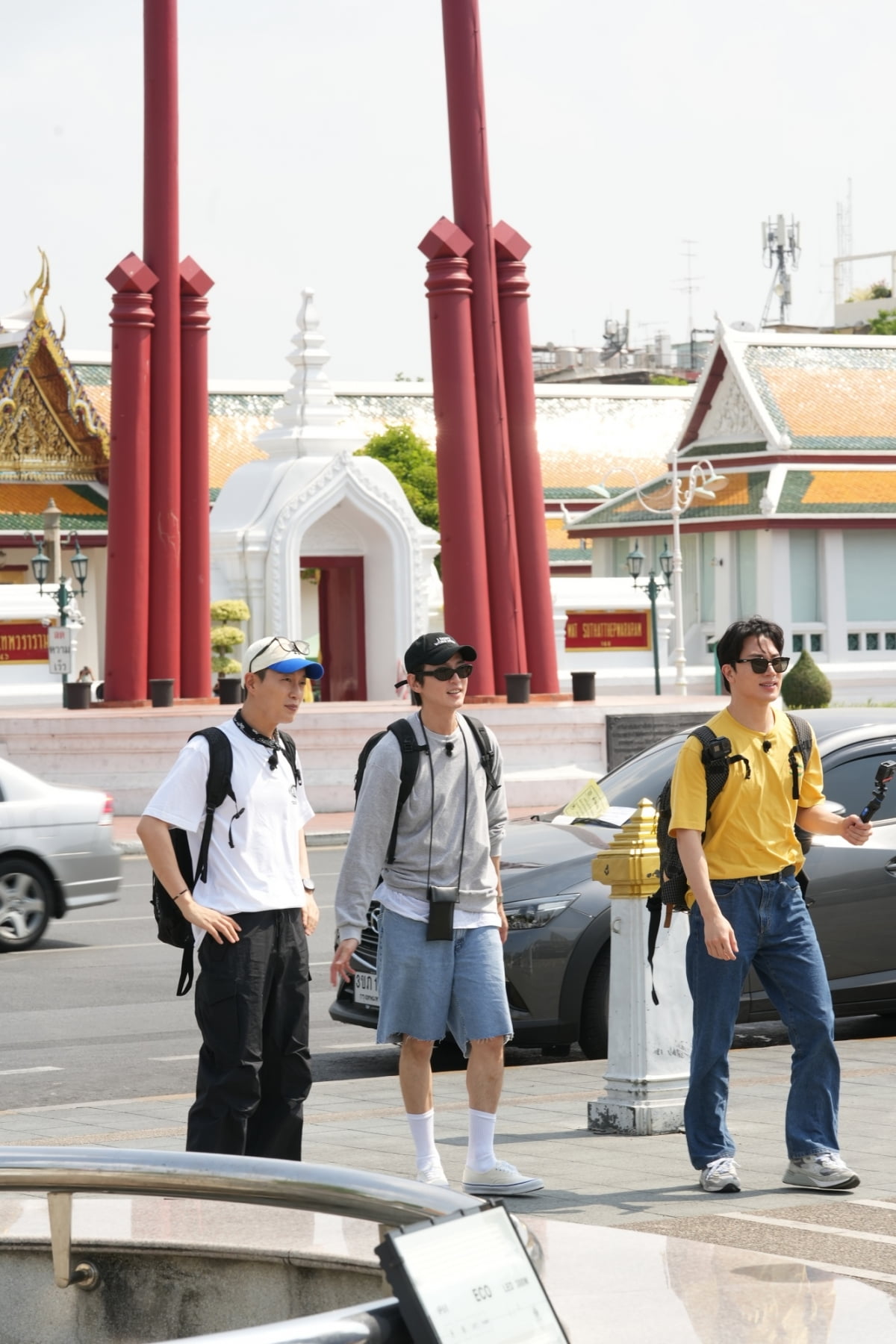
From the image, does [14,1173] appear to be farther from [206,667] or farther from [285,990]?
[206,667]

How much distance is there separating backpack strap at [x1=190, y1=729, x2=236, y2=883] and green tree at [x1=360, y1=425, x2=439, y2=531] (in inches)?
1968

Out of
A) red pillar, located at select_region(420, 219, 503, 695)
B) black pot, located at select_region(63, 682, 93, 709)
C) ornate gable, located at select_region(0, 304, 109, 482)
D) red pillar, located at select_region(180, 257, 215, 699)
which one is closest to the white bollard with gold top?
red pillar, located at select_region(420, 219, 503, 695)

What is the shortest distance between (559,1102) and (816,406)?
40.3 metres

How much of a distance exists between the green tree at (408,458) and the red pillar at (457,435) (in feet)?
91.8

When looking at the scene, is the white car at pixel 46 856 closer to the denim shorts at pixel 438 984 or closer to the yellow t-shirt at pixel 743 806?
the denim shorts at pixel 438 984

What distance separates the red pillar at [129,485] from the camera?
27875 mm

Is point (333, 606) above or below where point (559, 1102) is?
above

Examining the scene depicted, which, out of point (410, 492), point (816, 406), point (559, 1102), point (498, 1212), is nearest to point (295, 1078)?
point (559, 1102)

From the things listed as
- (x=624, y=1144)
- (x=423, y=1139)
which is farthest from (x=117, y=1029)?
(x=423, y=1139)

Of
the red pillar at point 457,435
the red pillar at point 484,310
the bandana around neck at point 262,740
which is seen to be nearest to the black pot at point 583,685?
the red pillar at point 484,310

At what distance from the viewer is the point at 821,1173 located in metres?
6.53

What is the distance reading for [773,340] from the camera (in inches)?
1927

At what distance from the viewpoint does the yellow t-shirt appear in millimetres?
6598

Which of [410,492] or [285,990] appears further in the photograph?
[410,492]
